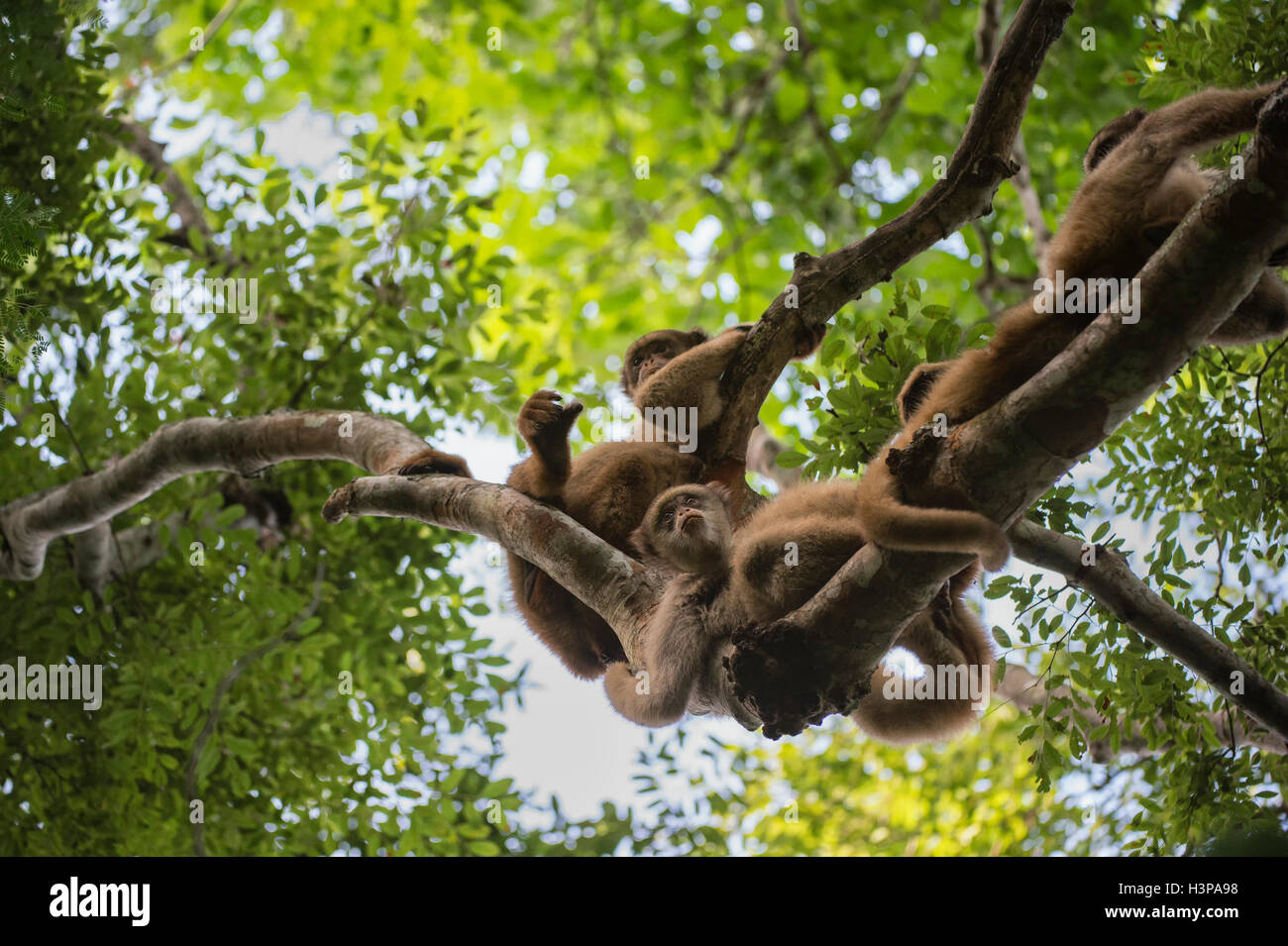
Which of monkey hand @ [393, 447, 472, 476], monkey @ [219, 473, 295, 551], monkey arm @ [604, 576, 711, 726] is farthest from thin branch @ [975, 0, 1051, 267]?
monkey @ [219, 473, 295, 551]

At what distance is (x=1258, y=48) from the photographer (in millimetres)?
4457

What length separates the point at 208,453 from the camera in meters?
5.16

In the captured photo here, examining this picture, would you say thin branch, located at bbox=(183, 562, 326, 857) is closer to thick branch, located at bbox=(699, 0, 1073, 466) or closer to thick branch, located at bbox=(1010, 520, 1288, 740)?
thick branch, located at bbox=(699, 0, 1073, 466)

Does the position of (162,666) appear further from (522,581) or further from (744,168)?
(744,168)

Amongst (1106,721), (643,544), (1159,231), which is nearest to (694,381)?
(643,544)

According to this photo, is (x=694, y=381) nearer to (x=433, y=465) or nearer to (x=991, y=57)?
(x=433, y=465)

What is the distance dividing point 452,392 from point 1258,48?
15.2 feet

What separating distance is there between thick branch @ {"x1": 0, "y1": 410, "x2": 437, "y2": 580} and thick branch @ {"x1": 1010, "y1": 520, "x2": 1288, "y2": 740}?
9.64ft

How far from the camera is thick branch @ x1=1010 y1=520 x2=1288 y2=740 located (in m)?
3.59

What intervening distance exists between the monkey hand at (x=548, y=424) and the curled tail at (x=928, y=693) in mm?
1646

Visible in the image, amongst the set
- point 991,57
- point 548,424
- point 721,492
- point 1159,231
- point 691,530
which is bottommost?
point 691,530

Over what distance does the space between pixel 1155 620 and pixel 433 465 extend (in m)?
3.01
